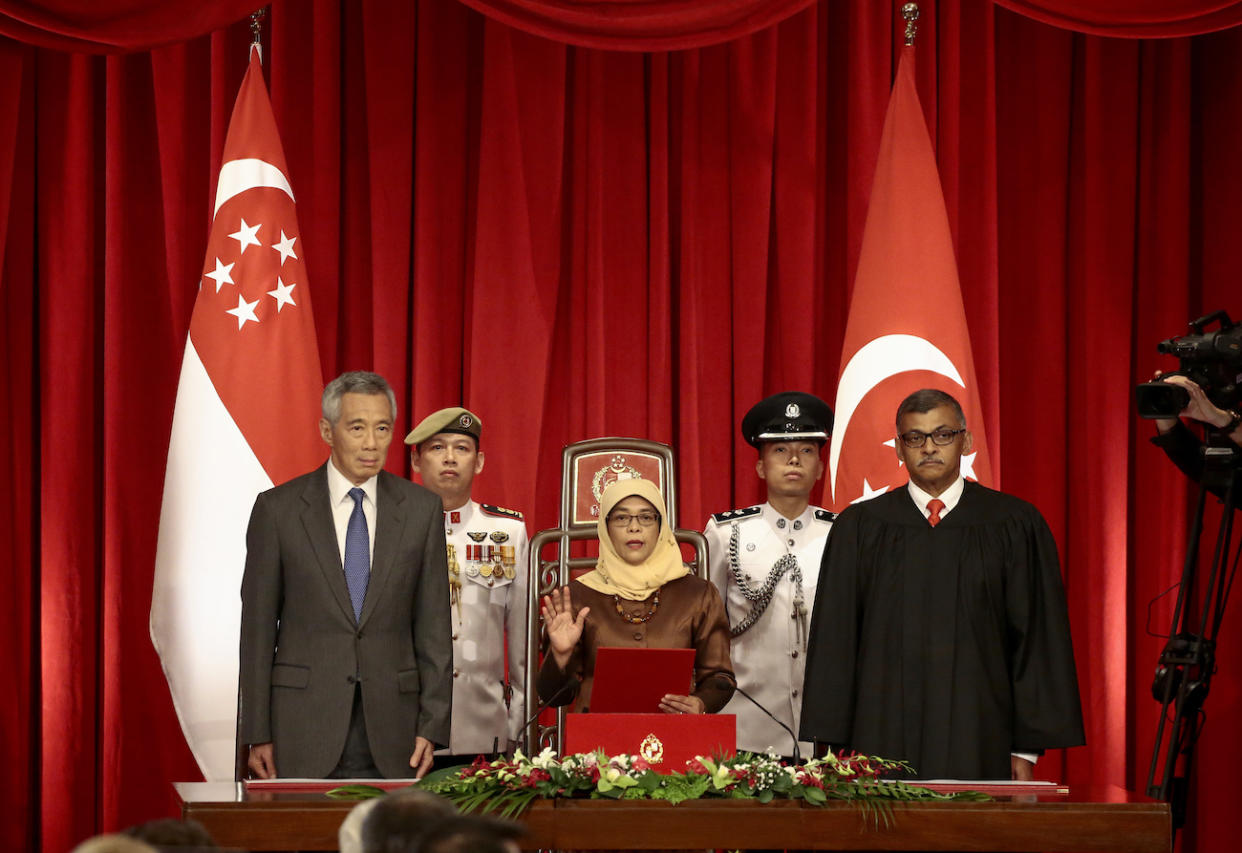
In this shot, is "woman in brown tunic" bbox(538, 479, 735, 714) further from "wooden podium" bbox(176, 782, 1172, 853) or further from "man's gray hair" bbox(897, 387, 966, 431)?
"wooden podium" bbox(176, 782, 1172, 853)

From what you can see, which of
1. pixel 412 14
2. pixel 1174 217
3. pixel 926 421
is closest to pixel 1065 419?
pixel 1174 217

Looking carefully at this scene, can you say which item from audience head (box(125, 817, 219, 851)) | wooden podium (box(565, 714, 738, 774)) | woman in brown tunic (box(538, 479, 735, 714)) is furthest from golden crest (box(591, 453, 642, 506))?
audience head (box(125, 817, 219, 851))

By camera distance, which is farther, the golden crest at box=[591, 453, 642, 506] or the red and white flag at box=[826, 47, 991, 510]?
the red and white flag at box=[826, 47, 991, 510]

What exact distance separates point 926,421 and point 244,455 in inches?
95.4

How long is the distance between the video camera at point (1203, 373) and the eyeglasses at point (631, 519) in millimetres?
1433

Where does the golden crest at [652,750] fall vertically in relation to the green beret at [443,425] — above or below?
below

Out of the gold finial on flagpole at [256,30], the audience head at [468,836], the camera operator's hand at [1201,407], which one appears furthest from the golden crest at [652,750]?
the gold finial on flagpole at [256,30]

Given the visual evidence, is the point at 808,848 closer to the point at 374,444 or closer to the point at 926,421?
the point at 926,421

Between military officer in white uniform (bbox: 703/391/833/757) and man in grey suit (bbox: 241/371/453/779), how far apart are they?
1215 mm

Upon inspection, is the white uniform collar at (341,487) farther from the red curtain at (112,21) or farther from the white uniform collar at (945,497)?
the red curtain at (112,21)

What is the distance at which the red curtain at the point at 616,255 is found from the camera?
5.52 metres

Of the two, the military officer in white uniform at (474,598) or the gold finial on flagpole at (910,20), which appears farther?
the gold finial on flagpole at (910,20)

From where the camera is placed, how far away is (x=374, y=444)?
3723mm

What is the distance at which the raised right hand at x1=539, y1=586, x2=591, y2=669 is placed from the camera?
3.62 meters
